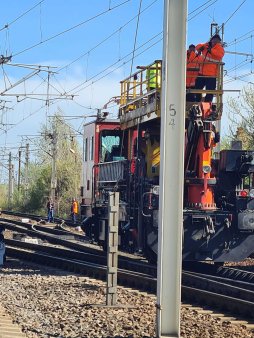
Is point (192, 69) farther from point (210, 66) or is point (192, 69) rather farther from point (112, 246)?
point (112, 246)

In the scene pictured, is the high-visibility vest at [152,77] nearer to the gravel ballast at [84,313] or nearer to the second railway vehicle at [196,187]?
the second railway vehicle at [196,187]

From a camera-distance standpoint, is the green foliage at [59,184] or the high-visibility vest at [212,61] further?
the green foliage at [59,184]

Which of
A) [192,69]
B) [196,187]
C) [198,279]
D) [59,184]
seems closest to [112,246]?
[198,279]

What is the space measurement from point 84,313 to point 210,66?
7.83 m

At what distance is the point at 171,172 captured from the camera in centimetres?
925

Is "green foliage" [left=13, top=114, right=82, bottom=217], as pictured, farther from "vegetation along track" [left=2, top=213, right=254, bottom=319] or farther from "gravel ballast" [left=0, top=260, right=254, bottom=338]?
"gravel ballast" [left=0, top=260, right=254, bottom=338]

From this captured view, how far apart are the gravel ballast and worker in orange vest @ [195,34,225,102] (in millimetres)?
4710

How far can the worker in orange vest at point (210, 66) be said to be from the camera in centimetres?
1792

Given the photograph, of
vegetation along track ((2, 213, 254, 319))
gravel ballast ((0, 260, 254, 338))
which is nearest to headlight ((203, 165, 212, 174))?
vegetation along track ((2, 213, 254, 319))

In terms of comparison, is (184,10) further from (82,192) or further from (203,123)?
(82,192)

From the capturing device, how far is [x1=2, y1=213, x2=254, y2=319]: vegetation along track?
515 inches

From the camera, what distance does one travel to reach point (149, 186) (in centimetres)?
1802

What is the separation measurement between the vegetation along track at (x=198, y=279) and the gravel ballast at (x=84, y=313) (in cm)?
59

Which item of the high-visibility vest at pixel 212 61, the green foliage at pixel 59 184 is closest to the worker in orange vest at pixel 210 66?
the high-visibility vest at pixel 212 61
